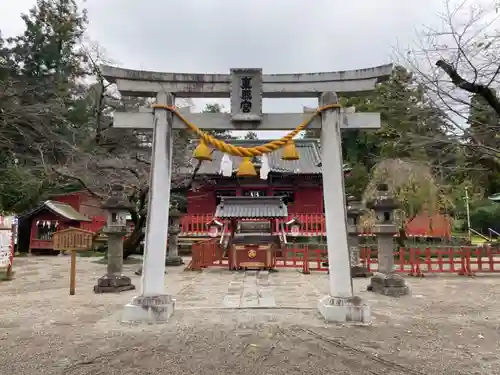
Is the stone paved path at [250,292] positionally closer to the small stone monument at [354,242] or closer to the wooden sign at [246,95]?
the small stone monument at [354,242]

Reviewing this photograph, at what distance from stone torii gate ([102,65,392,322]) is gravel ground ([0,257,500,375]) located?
17.9 inches

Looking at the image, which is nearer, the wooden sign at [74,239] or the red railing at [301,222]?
the wooden sign at [74,239]

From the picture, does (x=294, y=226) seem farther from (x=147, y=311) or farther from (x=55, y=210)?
(x=147, y=311)

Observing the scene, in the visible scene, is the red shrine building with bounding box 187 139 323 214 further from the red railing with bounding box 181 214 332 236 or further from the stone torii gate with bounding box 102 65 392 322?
the stone torii gate with bounding box 102 65 392 322

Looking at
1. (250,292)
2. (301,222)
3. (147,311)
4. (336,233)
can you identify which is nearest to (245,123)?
(336,233)

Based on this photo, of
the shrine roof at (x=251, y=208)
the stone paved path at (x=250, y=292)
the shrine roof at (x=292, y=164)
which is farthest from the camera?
the shrine roof at (x=292, y=164)

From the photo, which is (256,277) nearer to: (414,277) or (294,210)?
(414,277)

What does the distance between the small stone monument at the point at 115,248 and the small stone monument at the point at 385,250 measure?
247 inches

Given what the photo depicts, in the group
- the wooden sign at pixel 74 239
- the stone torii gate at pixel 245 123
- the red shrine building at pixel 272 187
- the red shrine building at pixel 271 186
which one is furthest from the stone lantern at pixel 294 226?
the stone torii gate at pixel 245 123

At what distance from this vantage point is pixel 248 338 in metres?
5.17

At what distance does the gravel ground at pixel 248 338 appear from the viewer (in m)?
4.18

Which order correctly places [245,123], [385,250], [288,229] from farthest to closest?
[288,229]
[385,250]
[245,123]

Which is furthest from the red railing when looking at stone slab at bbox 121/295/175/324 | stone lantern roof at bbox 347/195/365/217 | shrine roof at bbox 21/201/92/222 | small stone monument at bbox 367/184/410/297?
stone slab at bbox 121/295/175/324

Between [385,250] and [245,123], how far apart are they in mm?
5165
